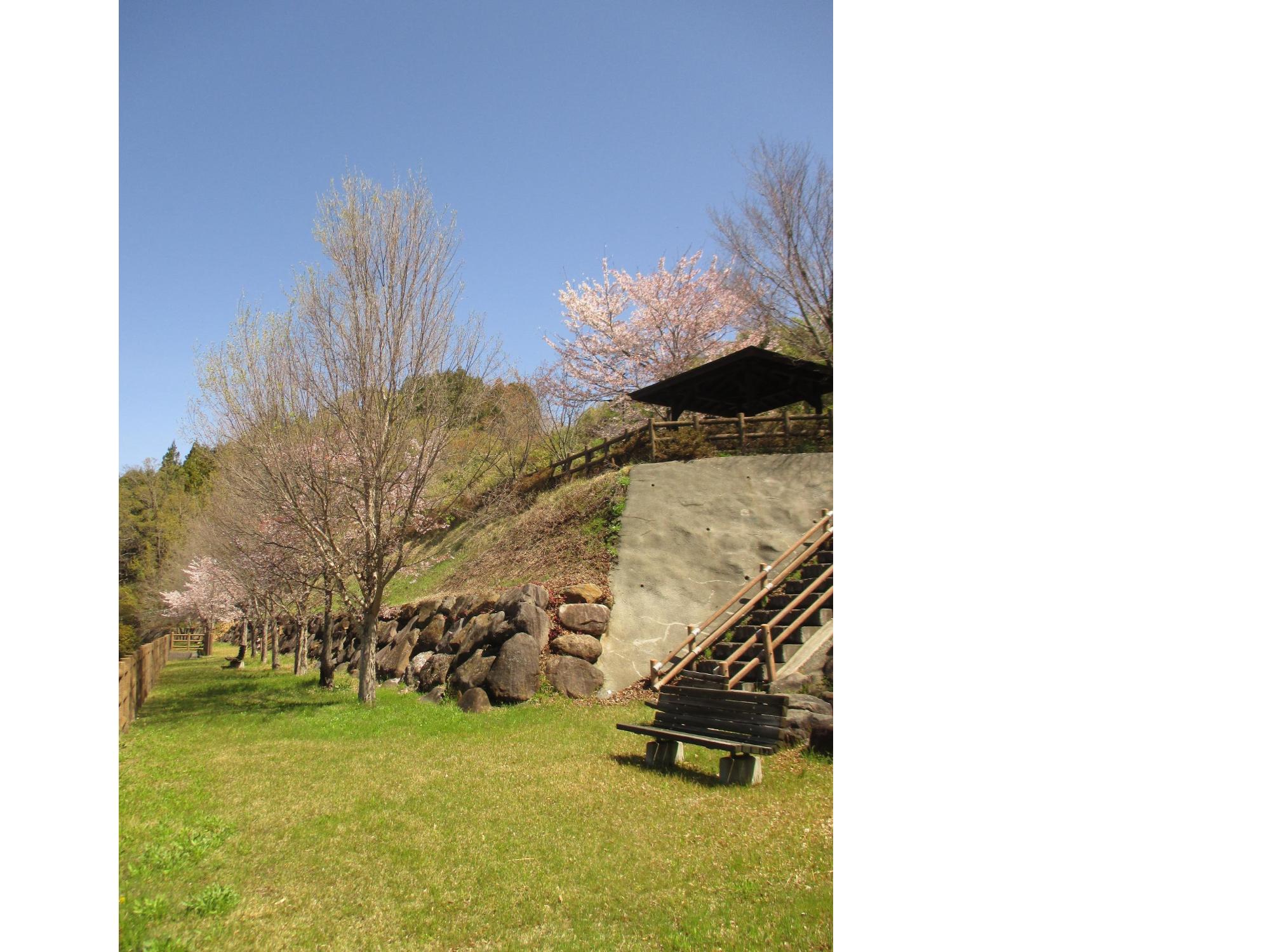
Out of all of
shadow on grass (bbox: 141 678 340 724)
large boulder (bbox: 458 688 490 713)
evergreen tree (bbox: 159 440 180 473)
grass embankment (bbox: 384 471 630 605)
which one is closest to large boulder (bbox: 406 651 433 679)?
shadow on grass (bbox: 141 678 340 724)

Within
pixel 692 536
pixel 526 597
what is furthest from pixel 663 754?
pixel 692 536

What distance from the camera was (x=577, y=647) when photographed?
411 inches

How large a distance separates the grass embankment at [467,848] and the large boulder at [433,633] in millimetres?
5111

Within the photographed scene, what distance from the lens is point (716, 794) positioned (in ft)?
16.8

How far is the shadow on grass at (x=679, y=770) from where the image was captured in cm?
563

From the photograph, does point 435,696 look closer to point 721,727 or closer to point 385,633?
point 385,633

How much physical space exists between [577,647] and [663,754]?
4.37 m

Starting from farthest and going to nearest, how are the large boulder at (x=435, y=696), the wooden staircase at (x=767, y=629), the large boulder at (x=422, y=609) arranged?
the large boulder at (x=422, y=609) → the large boulder at (x=435, y=696) → the wooden staircase at (x=767, y=629)

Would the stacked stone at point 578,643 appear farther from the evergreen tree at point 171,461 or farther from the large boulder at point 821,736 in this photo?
the evergreen tree at point 171,461

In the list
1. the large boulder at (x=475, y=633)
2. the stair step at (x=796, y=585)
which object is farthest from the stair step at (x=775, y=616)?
the large boulder at (x=475, y=633)

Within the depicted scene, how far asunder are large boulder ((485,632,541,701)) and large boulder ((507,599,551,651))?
0.17 m
